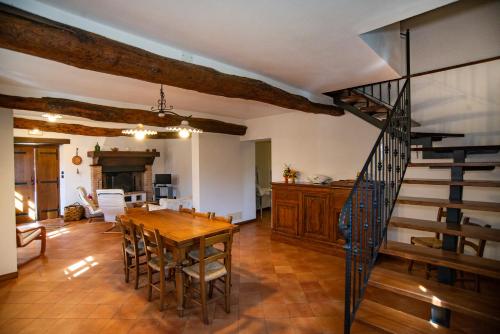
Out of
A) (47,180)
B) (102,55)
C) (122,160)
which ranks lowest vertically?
(47,180)

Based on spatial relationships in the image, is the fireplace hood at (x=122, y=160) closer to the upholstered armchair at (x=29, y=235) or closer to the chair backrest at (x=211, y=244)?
the upholstered armchair at (x=29, y=235)

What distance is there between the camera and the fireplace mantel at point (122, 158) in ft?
23.8

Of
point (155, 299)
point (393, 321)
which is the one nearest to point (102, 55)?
point (155, 299)

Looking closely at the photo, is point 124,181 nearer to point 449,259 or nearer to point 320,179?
point 320,179

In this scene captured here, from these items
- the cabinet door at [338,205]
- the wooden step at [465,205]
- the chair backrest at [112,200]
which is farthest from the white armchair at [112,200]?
the wooden step at [465,205]

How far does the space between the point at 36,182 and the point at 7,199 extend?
168 inches

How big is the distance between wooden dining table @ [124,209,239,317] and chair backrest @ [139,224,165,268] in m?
0.08

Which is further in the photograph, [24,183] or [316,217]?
[24,183]

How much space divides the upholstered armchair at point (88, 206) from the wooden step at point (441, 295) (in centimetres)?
659

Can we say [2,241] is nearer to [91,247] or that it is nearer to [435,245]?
[91,247]

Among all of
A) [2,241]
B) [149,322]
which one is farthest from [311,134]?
[2,241]

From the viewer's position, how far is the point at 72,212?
6.86m

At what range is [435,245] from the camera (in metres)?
3.17

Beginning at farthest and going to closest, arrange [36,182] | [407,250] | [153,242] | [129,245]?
1. [36,182]
2. [129,245]
3. [153,242]
4. [407,250]
